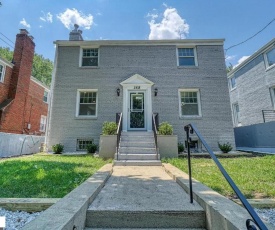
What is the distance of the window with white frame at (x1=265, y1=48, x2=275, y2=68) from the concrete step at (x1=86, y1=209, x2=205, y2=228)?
1404 cm

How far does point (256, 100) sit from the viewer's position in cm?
1343

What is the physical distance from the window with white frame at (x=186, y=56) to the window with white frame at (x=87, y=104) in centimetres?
577

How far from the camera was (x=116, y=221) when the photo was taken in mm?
2217

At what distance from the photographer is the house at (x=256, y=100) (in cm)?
1086

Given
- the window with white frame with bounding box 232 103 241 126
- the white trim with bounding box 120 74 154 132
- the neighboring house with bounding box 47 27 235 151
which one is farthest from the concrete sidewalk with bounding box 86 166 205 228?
the window with white frame with bounding box 232 103 241 126

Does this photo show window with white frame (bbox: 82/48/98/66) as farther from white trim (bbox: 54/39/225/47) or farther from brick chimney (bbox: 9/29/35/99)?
brick chimney (bbox: 9/29/35/99)

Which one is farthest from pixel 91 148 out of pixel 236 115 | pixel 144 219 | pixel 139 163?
pixel 236 115

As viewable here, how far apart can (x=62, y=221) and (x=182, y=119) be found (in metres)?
9.39

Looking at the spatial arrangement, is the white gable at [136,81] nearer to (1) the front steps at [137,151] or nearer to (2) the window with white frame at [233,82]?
(1) the front steps at [137,151]

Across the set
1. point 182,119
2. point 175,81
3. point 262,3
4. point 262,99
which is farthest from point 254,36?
point 182,119

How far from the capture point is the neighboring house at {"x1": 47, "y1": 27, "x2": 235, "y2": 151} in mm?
10266

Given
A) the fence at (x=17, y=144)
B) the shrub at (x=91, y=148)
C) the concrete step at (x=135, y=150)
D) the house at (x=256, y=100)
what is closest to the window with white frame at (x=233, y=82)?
the house at (x=256, y=100)

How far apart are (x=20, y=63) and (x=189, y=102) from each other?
13400 mm

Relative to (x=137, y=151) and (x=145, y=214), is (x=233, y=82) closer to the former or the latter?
(x=137, y=151)
